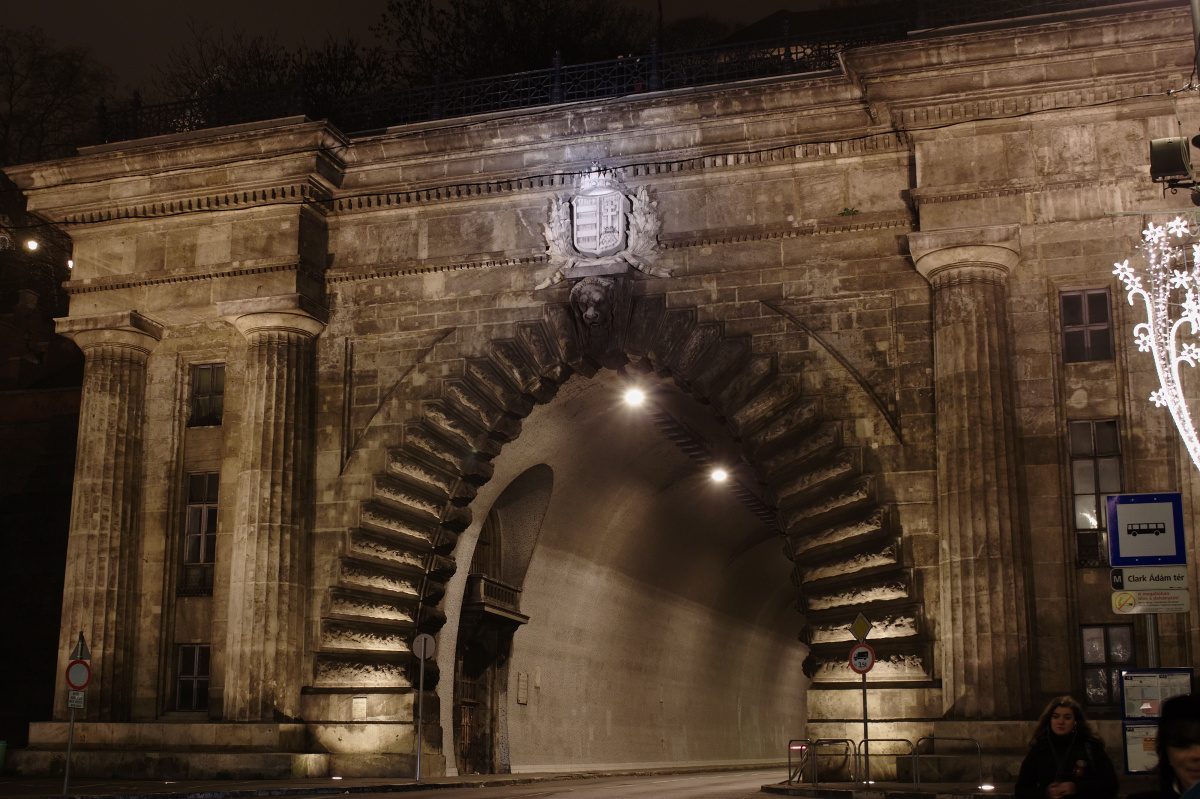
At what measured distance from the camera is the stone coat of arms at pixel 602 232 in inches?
880

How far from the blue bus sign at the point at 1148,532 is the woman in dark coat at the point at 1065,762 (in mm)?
6117

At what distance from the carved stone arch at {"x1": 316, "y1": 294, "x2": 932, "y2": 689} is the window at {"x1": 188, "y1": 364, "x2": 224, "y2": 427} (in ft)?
12.1

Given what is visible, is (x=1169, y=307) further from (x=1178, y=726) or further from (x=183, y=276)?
(x=183, y=276)

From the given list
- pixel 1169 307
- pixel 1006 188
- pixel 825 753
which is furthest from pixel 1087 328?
pixel 825 753

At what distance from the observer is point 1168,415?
63.6 feet

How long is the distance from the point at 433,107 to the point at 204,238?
461cm

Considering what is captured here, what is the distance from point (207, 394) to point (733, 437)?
9.52 m

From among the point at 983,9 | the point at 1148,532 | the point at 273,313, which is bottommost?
the point at 1148,532

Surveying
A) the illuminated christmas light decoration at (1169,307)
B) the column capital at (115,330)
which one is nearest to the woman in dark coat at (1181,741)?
the illuminated christmas light decoration at (1169,307)

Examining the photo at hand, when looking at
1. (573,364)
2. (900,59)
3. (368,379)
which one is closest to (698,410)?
(573,364)

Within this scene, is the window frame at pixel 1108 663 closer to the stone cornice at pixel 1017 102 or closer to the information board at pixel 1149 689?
the information board at pixel 1149 689

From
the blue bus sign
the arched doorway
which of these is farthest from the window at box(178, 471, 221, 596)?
the blue bus sign

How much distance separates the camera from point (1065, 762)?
7.66 metres

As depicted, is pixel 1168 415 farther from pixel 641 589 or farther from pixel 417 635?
pixel 641 589
